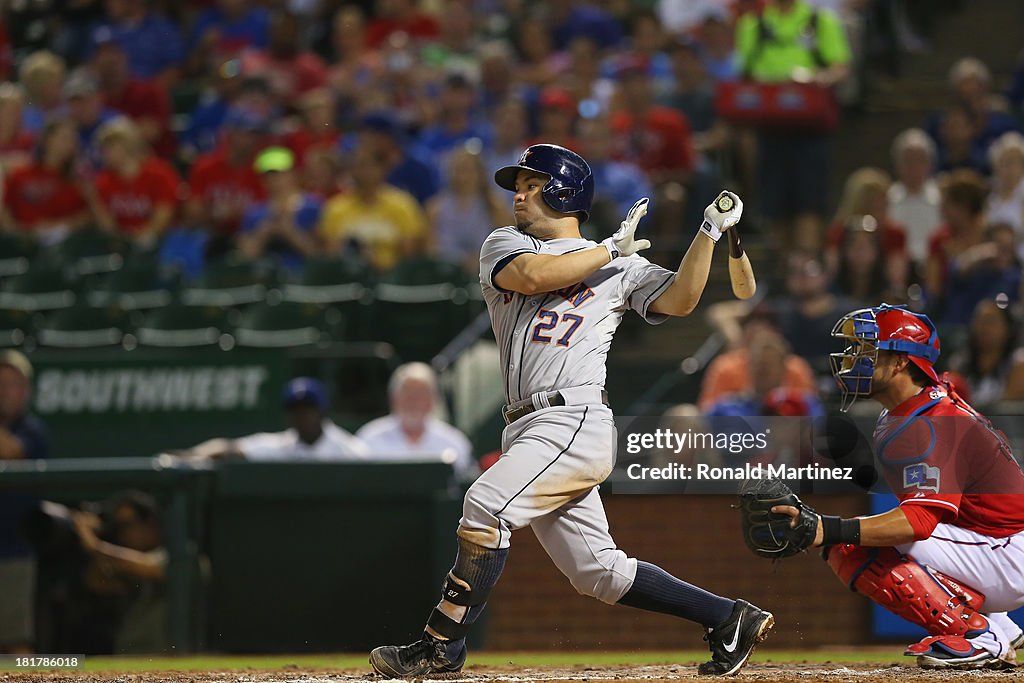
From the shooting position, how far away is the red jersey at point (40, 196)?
11359 millimetres

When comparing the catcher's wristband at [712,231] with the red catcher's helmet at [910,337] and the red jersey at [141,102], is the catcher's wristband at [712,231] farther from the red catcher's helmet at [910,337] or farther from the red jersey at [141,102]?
the red jersey at [141,102]

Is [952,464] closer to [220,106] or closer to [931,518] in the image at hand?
[931,518]

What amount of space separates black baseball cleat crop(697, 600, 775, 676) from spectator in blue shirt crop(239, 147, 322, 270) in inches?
244

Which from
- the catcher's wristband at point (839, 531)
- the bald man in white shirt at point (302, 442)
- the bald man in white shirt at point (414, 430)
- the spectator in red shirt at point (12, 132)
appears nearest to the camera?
the catcher's wristband at point (839, 531)

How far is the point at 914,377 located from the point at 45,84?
368 inches

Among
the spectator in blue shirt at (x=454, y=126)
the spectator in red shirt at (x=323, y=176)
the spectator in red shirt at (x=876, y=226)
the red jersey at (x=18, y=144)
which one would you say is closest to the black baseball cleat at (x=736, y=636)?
the spectator in red shirt at (x=876, y=226)

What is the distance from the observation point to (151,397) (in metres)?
9.55

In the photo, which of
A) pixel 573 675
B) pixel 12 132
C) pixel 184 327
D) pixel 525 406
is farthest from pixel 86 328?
pixel 525 406

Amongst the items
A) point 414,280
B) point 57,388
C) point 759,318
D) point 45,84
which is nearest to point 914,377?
point 759,318

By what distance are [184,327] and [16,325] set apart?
3.75ft

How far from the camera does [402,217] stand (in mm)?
10422

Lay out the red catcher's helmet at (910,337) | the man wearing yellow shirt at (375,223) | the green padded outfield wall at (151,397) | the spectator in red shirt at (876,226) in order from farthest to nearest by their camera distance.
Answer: the man wearing yellow shirt at (375,223), the green padded outfield wall at (151,397), the spectator in red shirt at (876,226), the red catcher's helmet at (910,337)

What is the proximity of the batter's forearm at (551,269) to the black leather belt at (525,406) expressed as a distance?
0.32 m

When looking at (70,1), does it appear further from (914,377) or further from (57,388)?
(914,377)
